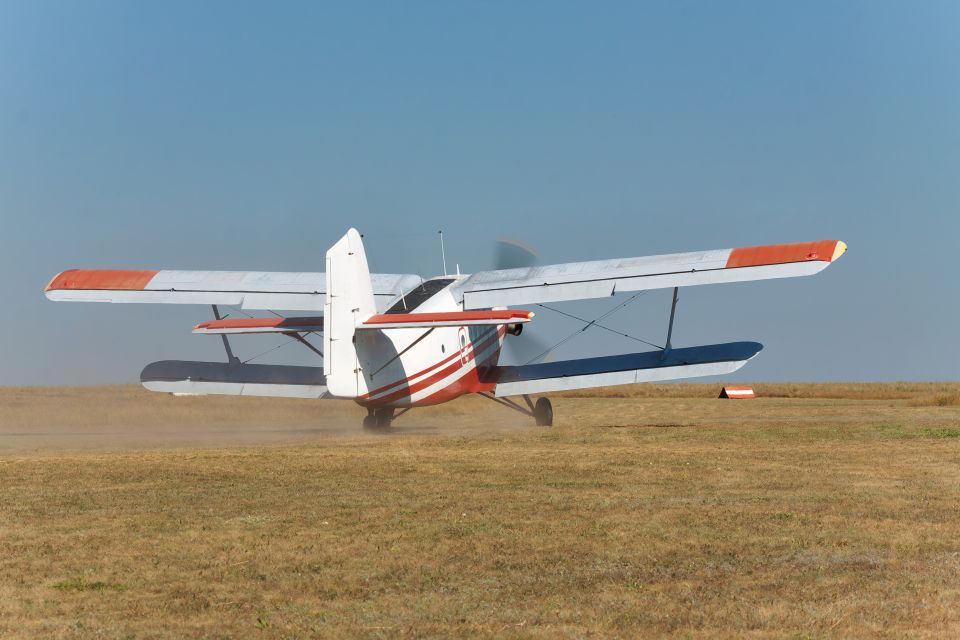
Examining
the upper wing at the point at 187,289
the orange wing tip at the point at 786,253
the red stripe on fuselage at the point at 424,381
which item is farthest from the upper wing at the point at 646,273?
the upper wing at the point at 187,289

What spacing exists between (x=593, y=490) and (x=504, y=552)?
3.70 metres

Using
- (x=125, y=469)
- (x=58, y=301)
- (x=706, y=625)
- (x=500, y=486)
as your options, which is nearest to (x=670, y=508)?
(x=500, y=486)

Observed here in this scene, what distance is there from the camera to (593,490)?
1152 centimetres

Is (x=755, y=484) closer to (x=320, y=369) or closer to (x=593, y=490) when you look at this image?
(x=593, y=490)

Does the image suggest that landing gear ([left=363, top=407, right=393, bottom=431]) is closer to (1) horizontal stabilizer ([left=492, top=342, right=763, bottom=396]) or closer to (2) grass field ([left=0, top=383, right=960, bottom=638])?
(1) horizontal stabilizer ([left=492, top=342, right=763, bottom=396])

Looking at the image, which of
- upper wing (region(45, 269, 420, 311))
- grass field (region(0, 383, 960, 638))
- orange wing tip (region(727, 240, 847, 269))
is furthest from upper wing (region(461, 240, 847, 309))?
upper wing (region(45, 269, 420, 311))

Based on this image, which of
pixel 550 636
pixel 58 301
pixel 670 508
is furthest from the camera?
pixel 58 301

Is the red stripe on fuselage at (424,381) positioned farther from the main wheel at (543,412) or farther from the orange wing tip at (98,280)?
the orange wing tip at (98,280)

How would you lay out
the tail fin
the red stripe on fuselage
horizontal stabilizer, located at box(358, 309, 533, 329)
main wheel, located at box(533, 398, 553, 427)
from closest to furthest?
horizontal stabilizer, located at box(358, 309, 533, 329) → the tail fin → the red stripe on fuselage → main wheel, located at box(533, 398, 553, 427)

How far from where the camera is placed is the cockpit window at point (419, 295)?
67.3ft

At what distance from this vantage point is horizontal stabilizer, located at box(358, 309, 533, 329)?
55.6ft

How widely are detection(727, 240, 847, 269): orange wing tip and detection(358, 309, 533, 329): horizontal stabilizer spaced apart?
4.17 metres

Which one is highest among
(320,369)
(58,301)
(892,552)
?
(58,301)

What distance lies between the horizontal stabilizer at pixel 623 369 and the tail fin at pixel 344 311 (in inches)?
202
